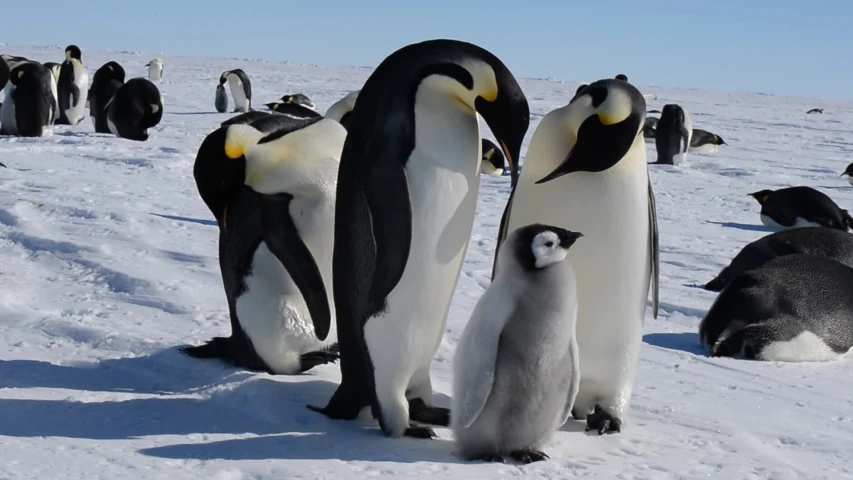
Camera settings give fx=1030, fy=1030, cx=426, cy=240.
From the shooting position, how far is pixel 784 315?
16.9 feet

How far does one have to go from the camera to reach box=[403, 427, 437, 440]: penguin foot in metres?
3.23

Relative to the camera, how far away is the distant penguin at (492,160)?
1217 cm

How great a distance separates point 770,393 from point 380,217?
204cm

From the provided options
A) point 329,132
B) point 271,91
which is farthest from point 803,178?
point 271,91

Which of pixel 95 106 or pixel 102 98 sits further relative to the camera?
pixel 102 98

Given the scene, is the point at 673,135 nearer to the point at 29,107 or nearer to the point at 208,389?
the point at 29,107

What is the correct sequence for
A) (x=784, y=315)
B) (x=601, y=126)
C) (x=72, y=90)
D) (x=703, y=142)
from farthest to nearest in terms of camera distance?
(x=72, y=90) → (x=703, y=142) → (x=784, y=315) → (x=601, y=126)

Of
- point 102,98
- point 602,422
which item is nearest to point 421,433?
point 602,422

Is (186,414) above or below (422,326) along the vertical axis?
below

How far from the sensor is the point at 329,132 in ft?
13.2

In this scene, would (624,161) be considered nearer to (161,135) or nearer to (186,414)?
(186,414)

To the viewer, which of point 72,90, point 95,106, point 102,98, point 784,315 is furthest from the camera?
point 72,90

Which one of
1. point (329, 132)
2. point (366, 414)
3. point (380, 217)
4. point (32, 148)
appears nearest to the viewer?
point (380, 217)

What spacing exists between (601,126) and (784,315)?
2313 mm
